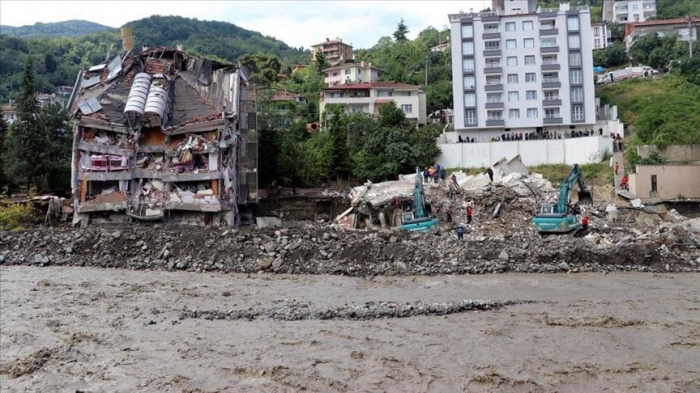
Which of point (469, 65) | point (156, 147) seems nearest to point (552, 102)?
point (469, 65)

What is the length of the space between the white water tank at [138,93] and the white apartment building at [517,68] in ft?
96.7

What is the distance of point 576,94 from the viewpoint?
5394cm

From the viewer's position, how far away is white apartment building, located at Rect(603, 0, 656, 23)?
106875mm

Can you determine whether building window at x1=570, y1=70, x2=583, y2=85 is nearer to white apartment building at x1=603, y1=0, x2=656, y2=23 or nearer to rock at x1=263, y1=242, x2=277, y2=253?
rock at x1=263, y1=242, x2=277, y2=253

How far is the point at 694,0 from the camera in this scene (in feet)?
337

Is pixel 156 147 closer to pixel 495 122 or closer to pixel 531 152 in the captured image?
pixel 531 152

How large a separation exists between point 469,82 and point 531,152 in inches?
478

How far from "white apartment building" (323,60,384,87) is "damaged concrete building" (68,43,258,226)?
40007mm

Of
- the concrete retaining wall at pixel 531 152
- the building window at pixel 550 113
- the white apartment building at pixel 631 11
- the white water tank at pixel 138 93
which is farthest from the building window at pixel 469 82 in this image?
the white apartment building at pixel 631 11

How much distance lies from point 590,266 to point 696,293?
14.3 ft

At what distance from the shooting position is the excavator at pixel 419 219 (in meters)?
27.2

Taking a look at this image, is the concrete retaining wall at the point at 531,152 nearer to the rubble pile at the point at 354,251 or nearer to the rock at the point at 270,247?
the rubble pile at the point at 354,251

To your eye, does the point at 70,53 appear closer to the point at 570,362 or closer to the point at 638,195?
the point at 638,195

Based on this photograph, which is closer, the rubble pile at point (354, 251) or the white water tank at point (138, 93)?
the rubble pile at point (354, 251)
